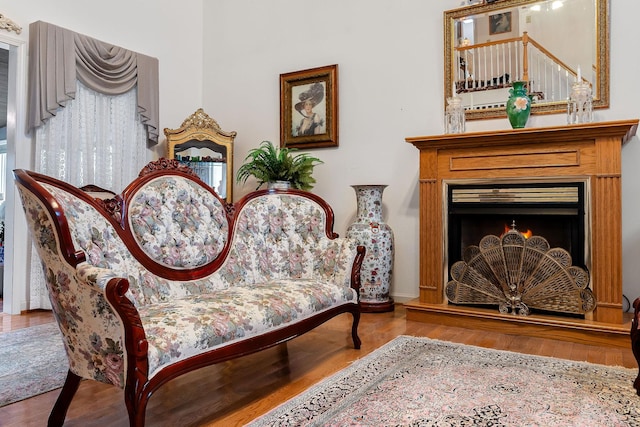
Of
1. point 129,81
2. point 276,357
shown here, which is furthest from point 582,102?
point 129,81

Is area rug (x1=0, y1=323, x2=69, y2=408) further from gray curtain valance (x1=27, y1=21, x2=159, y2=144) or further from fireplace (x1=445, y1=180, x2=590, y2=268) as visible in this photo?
fireplace (x1=445, y1=180, x2=590, y2=268)

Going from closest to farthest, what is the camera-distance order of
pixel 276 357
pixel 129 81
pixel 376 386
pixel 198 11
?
1. pixel 376 386
2. pixel 276 357
3. pixel 129 81
4. pixel 198 11

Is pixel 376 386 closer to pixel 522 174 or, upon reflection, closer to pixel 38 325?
pixel 522 174

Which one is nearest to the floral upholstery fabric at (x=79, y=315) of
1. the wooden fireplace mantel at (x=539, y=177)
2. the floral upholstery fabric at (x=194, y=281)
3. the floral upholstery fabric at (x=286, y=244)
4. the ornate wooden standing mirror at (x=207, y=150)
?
the floral upholstery fabric at (x=194, y=281)

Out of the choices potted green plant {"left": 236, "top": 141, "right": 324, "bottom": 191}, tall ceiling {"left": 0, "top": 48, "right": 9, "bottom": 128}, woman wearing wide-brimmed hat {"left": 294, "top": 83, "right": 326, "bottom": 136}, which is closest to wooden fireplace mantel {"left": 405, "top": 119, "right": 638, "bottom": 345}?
potted green plant {"left": 236, "top": 141, "right": 324, "bottom": 191}

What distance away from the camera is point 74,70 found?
12.6 feet

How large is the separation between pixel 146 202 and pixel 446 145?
83.6 inches

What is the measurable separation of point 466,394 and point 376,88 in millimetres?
2914

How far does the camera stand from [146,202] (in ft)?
7.28

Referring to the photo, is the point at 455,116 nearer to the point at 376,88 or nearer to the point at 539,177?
the point at 539,177

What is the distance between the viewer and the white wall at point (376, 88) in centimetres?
327

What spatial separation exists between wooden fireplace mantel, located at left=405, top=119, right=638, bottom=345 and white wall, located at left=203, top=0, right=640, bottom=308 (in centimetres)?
52

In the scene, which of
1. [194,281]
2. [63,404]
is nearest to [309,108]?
[194,281]

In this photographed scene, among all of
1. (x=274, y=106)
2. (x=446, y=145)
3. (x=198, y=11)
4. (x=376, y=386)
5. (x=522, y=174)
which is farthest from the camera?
(x=198, y=11)
